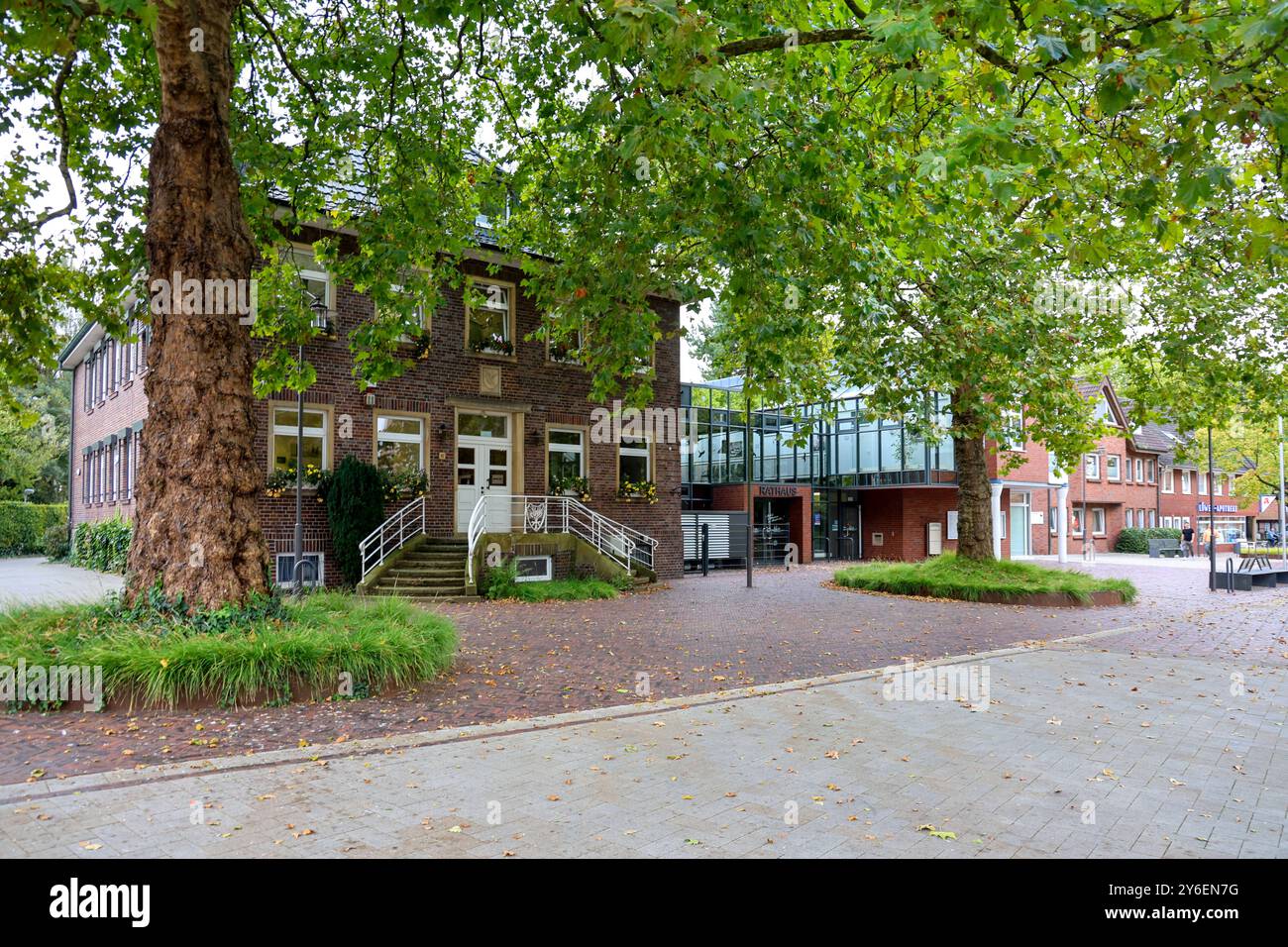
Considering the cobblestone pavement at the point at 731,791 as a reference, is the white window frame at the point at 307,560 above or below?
above

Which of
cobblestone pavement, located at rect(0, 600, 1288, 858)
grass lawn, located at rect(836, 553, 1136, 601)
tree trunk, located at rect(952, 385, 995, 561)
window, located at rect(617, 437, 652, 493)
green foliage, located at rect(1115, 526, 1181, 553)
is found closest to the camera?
cobblestone pavement, located at rect(0, 600, 1288, 858)

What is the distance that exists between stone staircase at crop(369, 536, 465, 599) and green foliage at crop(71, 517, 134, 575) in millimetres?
6404

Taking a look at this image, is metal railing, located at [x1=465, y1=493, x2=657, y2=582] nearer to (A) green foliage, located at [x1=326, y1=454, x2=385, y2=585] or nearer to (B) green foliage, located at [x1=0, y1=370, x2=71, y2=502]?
(A) green foliage, located at [x1=326, y1=454, x2=385, y2=585]

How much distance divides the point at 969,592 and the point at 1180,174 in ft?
45.2

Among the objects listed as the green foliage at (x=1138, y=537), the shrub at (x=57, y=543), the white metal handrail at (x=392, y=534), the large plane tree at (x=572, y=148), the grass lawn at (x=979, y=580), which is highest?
the large plane tree at (x=572, y=148)

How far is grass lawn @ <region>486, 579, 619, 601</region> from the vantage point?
54.5ft

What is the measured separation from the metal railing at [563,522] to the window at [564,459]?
415mm

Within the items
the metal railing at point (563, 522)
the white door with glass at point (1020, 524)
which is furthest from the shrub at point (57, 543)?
the white door with glass at point (1020, 524)

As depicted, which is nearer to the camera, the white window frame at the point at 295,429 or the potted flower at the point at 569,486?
the white window frame at the point at 295,429

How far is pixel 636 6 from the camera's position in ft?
17.5

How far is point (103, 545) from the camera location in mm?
22516

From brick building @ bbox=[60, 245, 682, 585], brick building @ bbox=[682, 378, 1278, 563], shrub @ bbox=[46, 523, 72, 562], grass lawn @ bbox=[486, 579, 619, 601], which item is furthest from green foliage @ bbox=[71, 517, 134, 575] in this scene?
brick building @ bbox=[682, 378, 1278, 563]

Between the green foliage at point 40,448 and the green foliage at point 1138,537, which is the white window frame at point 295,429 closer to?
the green foliage at point 40,448

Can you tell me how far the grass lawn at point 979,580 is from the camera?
57.9ft
